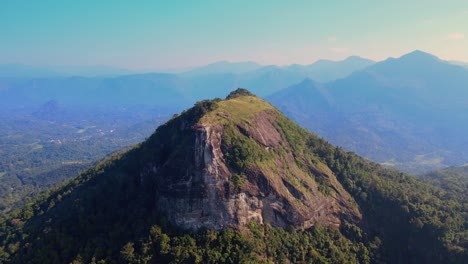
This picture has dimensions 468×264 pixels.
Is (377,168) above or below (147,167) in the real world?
below

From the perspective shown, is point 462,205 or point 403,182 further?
point 403,182

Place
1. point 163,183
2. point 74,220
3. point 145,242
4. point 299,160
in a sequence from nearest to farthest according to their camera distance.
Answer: point 145,242 → point 163,183 → point 74,220 → point 299,160

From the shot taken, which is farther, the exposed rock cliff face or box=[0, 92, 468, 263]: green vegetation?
the exposed rock cliff face

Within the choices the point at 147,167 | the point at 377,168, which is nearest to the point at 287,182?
the point at 147,167

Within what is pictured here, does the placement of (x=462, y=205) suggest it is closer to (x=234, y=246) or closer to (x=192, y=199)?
(x=234, y=246)

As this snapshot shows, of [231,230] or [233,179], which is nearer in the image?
[231,230]

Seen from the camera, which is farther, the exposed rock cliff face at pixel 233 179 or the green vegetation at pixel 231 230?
the exposed rock cliff face at pixel 233 179

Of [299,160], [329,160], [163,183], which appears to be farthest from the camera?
[329,160]

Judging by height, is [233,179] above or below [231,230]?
above
